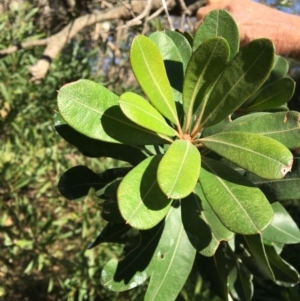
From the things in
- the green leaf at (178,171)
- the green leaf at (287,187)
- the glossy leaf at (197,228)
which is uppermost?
the green leaf at (178,171)

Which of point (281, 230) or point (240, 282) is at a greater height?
point (281, 230)

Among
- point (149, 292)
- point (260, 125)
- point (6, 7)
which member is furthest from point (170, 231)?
point (6, 7)

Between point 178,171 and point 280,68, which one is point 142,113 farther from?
point 280,68

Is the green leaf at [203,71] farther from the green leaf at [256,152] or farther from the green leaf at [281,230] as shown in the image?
the green leaf at [281,230]

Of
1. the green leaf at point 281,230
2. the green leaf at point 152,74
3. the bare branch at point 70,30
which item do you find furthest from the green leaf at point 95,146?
the bare branch at point 70,30

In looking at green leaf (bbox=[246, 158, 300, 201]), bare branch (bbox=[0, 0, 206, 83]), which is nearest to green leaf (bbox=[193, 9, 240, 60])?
green leaf (bbox=[246, 158, 300, 201])

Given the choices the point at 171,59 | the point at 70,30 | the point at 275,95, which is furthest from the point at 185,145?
the point at 70,30
